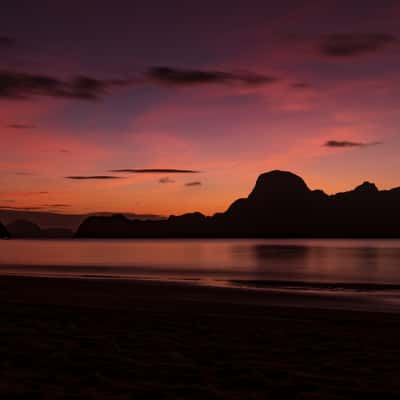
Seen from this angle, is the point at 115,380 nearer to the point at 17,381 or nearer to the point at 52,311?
the point at 17,381

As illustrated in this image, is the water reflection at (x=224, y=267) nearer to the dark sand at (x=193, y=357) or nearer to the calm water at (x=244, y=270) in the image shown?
the calm water at (x=244, y=270)

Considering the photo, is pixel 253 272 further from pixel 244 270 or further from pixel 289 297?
pixel 289 297

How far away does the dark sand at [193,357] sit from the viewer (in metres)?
7.41

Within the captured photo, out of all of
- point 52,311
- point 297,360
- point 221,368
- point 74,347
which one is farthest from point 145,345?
point 52,311

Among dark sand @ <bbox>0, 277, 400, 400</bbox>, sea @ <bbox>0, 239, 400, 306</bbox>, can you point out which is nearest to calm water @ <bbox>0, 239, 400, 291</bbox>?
sea @ <bbox>0, 239, 400, 306</bbox>

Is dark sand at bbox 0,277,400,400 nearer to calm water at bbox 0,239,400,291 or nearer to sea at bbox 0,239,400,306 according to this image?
sea at bbox 0,239,400,306

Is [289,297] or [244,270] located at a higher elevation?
[289,297]

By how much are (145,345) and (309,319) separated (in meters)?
7.39

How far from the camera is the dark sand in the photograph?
7410 millimetres

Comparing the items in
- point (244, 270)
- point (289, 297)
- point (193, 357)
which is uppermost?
point (193, 357)

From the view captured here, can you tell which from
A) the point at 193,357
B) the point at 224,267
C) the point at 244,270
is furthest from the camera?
the point at 224,267

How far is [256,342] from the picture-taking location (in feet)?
38.2

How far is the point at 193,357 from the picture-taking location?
9.63 meters

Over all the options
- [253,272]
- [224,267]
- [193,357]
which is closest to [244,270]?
[253,272]
